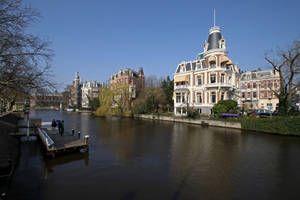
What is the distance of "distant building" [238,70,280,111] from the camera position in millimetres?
43781

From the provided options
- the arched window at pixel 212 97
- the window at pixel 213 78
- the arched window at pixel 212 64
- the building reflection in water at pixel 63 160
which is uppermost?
the arched window at pixel 212 64

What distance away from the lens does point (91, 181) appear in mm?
8578

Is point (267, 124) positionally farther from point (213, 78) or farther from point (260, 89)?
point (260, 89)

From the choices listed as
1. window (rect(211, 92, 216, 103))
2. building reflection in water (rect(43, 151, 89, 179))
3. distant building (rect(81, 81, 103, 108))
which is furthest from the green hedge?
→ distant building (rect(81, 81, 103, 108))

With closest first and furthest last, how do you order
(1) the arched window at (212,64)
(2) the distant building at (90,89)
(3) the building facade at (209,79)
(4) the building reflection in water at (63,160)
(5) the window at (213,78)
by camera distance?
1. (4) the building reflection in water at (63,160)
2. (3) the building facade at (209,79)
3. (5) the window at (213,78)
4. (1) the arched window at (212,64)
5. (2) the distant building at (90,89)

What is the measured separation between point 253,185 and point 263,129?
1767 cm

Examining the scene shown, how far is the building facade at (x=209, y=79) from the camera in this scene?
3275 centimetres

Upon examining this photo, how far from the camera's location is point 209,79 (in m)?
34.0

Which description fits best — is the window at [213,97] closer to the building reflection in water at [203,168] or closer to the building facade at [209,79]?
the building facade at [209,79]

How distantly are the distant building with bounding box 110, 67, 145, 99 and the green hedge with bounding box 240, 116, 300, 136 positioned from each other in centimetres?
3987

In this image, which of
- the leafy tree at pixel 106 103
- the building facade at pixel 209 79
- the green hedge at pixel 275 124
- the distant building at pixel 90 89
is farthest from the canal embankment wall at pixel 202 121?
the distant building at pixel 90 89

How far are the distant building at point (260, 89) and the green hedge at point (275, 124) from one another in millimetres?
19571

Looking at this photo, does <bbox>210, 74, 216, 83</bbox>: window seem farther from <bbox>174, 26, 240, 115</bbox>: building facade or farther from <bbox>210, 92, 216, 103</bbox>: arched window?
<bbox>210, 92, 216, 103</bbox>: arched window

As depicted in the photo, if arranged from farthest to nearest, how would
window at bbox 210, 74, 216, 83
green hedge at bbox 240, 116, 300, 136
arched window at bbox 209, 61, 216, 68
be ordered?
arched window at bbox 209, 61, 216, 68 < window at bbox 210, 74, 216, 83 < green hedge at bbox 240, 116, 300, 136
